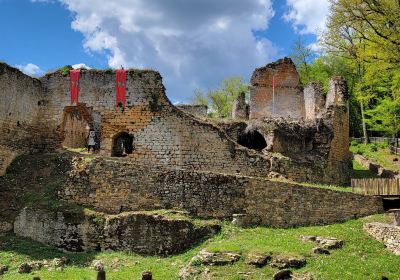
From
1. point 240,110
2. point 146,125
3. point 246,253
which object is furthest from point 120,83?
point 240,110

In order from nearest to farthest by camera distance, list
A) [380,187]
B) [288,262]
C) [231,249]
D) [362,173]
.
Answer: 1. [288,262]
2. [231,249]
3. [380,187]
4. [362,173]

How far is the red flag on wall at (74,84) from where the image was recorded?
82.8 ft

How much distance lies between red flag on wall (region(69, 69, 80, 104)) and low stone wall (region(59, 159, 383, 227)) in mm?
5070

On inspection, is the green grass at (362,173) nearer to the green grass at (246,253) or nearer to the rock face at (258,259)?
the green grass at (246,253)

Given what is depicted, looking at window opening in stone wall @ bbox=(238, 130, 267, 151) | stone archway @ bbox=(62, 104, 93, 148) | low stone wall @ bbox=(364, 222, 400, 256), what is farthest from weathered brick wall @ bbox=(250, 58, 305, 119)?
low stone wall @ bbox=(364, 222, 400, 256)

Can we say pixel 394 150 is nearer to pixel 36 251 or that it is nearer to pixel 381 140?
pixel 381 140

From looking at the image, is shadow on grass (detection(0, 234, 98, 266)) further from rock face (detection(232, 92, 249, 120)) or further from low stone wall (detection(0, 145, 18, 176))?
rock face (detection(232, 92, 249, 120))

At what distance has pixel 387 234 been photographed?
18.6 meters

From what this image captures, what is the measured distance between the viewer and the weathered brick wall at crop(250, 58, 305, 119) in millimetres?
35156

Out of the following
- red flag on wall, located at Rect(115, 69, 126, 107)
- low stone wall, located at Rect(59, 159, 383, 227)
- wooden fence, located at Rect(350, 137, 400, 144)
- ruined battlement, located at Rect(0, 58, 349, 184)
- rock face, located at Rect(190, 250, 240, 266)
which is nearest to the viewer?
rock face, located at Rect(190, 250, 240, 266)

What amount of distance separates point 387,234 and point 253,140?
35.8 feet

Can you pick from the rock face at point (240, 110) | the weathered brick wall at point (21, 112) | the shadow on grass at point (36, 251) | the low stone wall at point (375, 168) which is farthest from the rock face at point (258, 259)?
the rock face at point (240, 110)

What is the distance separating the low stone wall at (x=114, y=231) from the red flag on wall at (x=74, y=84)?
287 inches

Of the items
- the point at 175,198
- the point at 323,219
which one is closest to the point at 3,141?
the point at 175,198
